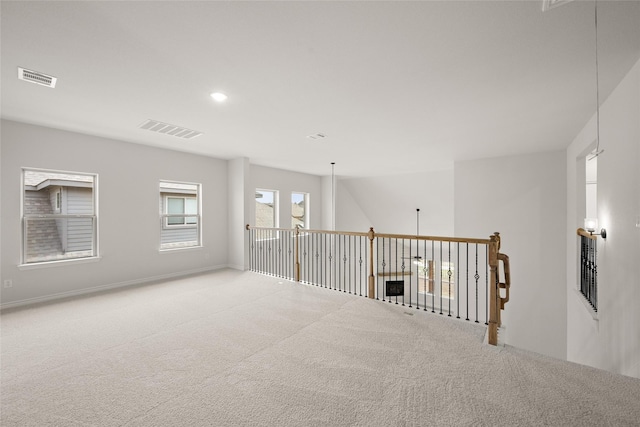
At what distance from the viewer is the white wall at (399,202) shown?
27.0 feet

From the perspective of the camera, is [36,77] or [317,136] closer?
[36,77]

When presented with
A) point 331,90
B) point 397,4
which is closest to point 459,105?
point 331,90

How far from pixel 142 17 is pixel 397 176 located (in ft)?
25.0

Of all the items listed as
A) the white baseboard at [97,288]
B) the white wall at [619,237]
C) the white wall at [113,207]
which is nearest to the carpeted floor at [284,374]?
the white baseboard at [97,288]

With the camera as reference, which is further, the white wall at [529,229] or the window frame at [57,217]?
the white wall at [529,229]

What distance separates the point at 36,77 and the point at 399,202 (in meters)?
8.71

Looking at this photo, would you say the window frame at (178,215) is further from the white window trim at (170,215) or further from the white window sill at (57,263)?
the white window sill at (57,263)

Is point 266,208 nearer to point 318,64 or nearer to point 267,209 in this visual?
point 267,209

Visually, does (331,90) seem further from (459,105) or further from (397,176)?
(397,176)

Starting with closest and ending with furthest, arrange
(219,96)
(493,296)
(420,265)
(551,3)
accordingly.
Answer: (551,3) → (493,296) → (219,96) → (420,265)

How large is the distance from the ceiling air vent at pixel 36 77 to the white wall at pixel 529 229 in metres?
7.07

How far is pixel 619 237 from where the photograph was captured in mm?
2668

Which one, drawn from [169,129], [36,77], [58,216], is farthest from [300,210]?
[36,77]

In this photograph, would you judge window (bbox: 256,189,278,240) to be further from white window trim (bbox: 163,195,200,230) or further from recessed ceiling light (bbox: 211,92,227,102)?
recessed ceiling light (bbox: 211,92,227,102)
